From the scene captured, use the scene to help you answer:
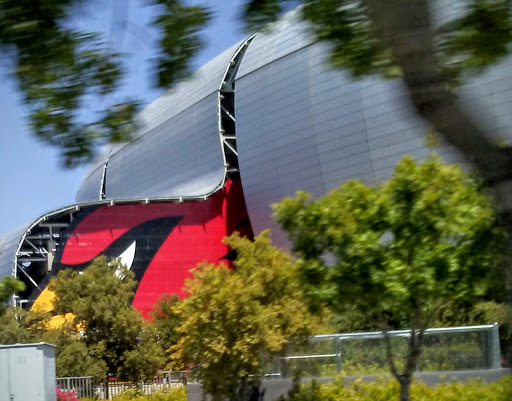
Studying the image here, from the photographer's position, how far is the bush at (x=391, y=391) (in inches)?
593

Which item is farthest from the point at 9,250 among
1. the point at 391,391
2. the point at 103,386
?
the point at 391,391

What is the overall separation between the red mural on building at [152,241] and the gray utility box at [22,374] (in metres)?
32.4

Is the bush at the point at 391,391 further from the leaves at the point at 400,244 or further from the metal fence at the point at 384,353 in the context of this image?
the leaves at the point at 400,244

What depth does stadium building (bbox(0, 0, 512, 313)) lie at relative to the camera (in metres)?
45.2

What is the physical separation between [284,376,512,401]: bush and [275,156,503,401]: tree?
1622 mm

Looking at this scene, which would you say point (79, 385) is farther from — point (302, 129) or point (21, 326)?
point (302, 129)

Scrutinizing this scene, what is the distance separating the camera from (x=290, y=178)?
48312 mm

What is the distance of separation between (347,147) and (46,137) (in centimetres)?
4137

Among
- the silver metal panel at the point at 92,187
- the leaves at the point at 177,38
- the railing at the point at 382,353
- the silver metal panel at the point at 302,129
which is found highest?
the silver metal panel at the point at 92,187

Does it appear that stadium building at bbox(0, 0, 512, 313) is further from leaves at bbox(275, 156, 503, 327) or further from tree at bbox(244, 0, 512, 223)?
tree at bbox(244, 0, 512, 223)

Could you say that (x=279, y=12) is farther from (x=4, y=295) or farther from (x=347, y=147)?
(x=347, y=147)

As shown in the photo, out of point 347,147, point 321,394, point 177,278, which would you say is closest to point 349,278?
point 321,394

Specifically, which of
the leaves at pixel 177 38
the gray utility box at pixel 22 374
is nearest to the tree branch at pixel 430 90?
the leaves at pixel 177 38

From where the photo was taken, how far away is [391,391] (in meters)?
16.6
